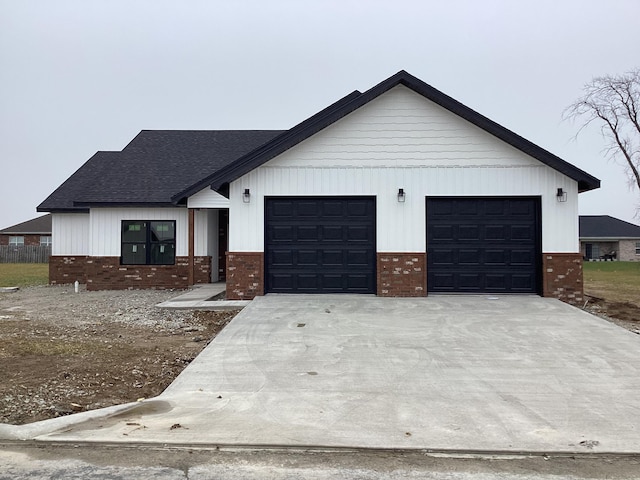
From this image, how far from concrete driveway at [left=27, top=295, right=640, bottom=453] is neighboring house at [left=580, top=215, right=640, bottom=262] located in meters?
52.8

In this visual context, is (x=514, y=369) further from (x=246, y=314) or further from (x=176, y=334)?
(x=176, y=334)

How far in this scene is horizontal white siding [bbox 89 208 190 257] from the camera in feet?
58.3

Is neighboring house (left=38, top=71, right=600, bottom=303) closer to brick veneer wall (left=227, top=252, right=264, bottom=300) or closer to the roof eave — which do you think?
brick veneer wall (left=227, top=252, right=264, bottom=300)

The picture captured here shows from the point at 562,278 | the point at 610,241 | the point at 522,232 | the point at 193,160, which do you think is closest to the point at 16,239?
the point at 193,160

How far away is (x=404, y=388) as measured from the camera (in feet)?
20.0

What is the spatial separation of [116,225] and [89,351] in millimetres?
10428

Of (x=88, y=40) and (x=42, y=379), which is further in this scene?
(x=88, y=40)

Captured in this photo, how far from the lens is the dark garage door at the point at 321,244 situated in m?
13.0

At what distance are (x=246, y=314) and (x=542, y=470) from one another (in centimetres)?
745

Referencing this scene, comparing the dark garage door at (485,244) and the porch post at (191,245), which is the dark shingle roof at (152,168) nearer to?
the porch post at (191,245)

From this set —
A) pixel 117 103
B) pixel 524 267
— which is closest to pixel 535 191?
pixel 524 267

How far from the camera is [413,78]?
12.5 m

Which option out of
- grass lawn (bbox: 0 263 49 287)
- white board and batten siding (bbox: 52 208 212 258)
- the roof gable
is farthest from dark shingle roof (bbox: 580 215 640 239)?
grass lawn (bbox: 0 263 49 287)

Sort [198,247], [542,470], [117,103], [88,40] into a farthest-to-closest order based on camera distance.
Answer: [117,103] → [88,40] → [198,247] → [542,470]
